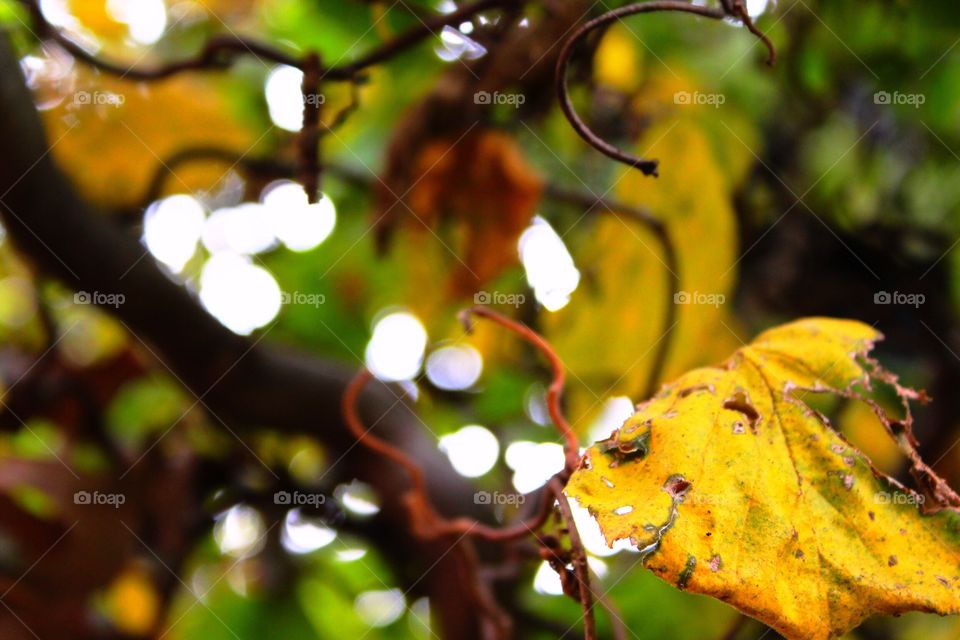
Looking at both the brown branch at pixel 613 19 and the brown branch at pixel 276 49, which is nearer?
the brown branch at pixel 613 19

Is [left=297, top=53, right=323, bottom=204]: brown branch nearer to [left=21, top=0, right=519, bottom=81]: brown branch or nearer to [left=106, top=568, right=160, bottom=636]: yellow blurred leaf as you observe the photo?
[left=21, top=0, right=519, bottom=81]: brown branch

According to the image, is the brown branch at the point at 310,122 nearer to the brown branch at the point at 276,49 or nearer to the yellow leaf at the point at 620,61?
the brown branch at the point at 276,49

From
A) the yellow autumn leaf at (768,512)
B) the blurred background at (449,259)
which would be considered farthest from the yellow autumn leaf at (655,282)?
the yellow autumn leaf at (768,512)

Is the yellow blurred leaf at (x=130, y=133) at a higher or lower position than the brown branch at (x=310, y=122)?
lower

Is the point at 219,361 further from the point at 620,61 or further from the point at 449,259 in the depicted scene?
the point at 620,61

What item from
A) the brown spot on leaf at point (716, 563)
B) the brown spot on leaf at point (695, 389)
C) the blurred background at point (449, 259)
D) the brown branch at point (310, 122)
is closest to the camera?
the brown spot on leaf at point (716, 563)
